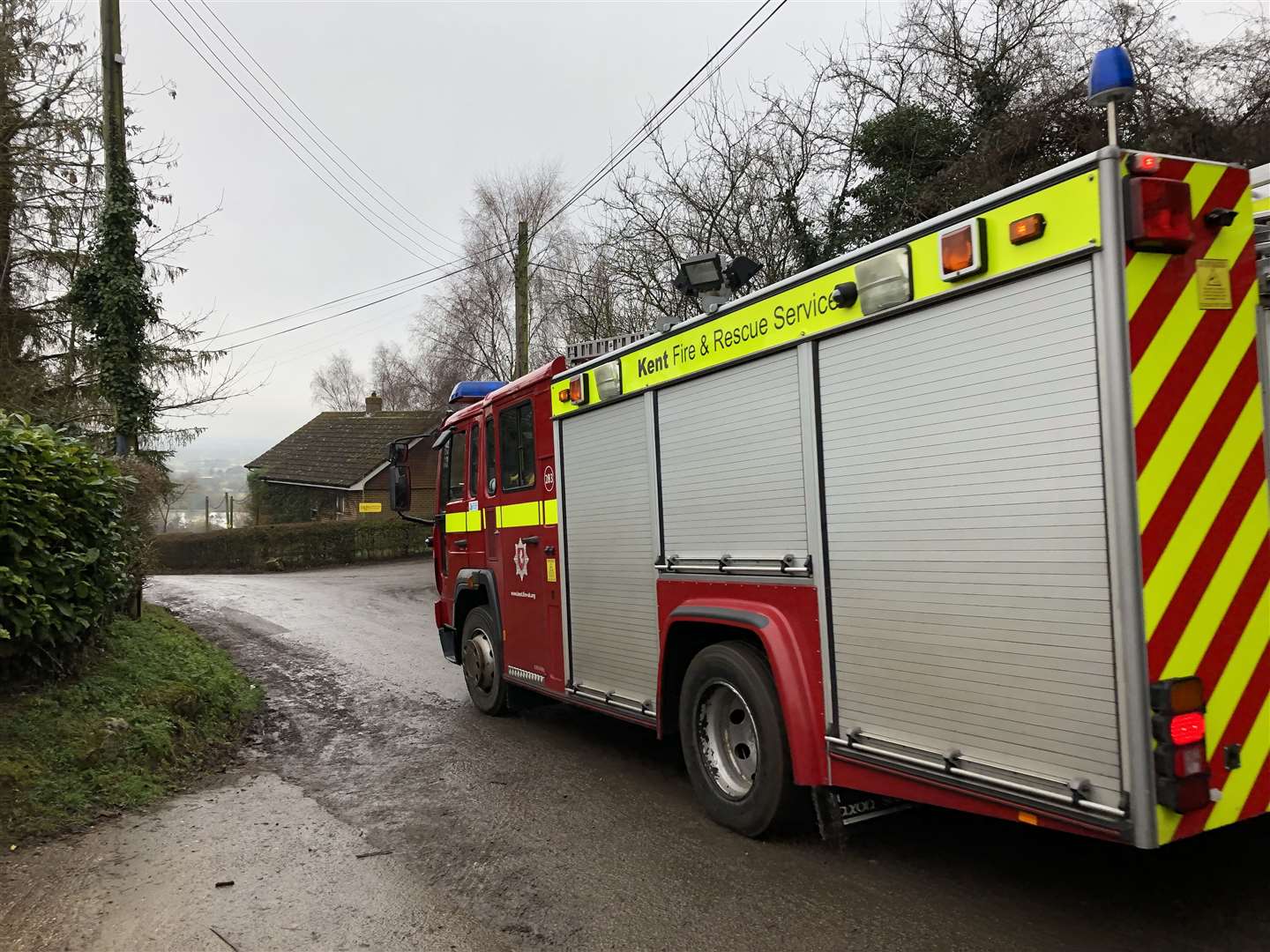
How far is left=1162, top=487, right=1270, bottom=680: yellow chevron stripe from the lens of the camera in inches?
115

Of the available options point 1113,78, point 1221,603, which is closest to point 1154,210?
point 1113,78

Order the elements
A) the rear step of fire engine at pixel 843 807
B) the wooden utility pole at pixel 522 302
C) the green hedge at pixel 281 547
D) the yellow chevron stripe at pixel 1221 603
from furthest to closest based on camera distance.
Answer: the green hedge at pixel 281 547 < the wooden utility pole at pixel 522 302 < the rear step of fire engine at pixel 843 807 < the yellow chevron stripe at pixel 1221 603

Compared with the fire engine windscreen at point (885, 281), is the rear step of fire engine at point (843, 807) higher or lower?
lower

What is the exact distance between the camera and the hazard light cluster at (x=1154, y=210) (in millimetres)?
2898

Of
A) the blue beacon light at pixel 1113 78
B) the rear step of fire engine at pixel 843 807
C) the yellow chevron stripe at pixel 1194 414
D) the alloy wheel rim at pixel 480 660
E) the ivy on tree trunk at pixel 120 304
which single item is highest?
the ivy on tree trunk at pixel 120 304

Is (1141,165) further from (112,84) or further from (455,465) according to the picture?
(112,84)

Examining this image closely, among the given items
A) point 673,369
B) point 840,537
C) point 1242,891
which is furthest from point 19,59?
point 1242,891

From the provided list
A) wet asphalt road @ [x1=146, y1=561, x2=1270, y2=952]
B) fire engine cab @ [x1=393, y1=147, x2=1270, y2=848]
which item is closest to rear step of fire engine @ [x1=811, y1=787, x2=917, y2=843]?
fire engine cab @ [x1=393, y1=147, x2=1270, y2=848]

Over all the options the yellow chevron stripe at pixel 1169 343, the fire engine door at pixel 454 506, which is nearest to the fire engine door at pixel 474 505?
the fire engine door at pixel 454 506

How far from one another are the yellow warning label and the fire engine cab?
12mm

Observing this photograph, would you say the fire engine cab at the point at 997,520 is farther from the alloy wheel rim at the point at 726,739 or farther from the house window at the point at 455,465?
the house window at the point at 455,465

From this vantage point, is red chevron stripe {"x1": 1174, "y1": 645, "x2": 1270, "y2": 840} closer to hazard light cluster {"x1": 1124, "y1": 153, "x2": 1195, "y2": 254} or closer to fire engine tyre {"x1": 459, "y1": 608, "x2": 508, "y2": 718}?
hazard light cluster {"x1": 1124, "y1": 153, "x2": 1195, "y2": 254}

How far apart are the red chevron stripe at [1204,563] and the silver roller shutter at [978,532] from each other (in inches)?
6.3

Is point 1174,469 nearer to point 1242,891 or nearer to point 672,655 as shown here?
point 1242,891
